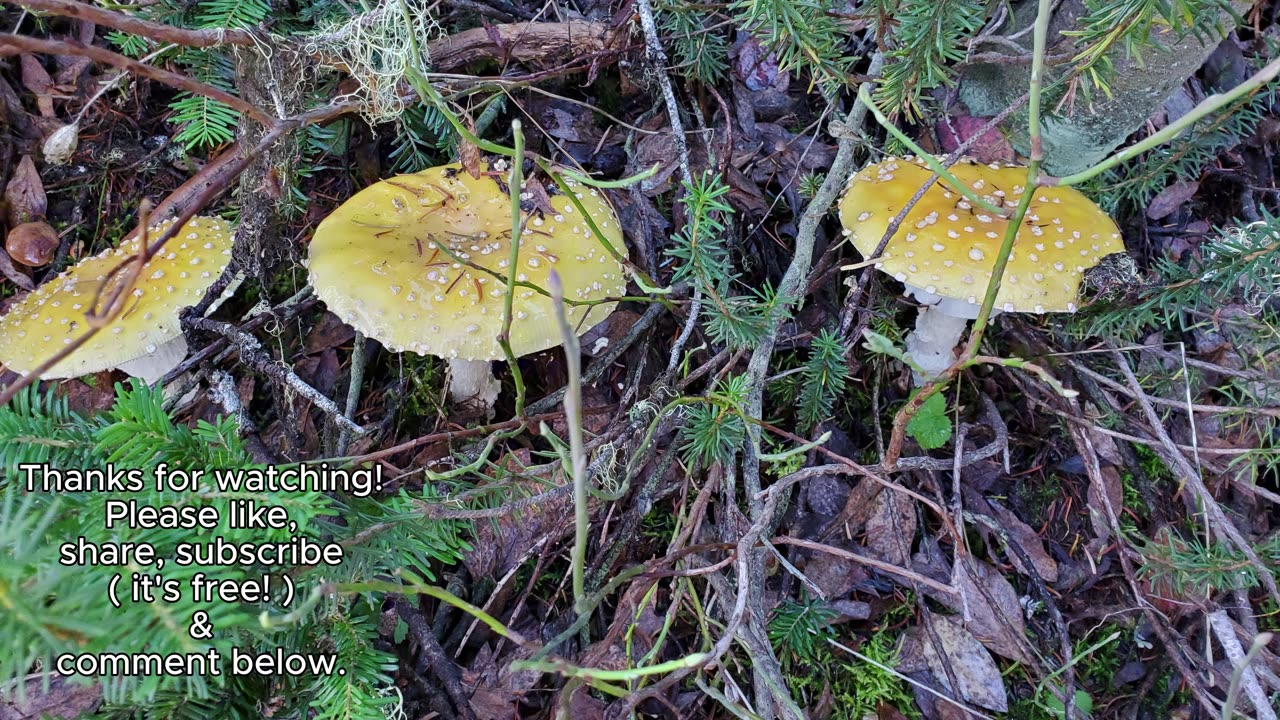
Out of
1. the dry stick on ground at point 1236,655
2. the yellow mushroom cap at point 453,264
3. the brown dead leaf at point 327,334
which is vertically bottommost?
the dry stick on ground at point 1236,655

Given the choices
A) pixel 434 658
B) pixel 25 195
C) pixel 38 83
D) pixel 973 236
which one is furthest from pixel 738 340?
pixel 38 83

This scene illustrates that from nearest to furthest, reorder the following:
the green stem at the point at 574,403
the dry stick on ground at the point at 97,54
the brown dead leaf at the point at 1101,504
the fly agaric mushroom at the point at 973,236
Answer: the green stem at the point at 574,403, the dry stick on ground at the point at 97,54, the fly agaric mushroom at the point at 973,236, the brown dead leaf at the point at 1101,504

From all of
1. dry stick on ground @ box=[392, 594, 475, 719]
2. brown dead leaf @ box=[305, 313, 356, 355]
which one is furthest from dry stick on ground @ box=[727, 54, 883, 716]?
brown dead leaf @ box=[305, 313, 356, 355]

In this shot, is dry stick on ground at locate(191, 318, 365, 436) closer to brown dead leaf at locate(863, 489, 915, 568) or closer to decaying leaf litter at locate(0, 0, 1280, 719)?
decaying leaf litter at locate(0, 0, 1280, 719)

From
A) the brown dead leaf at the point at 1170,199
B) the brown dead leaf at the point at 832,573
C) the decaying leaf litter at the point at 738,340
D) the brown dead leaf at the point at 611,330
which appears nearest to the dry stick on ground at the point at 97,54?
the decaying leaf litter at the point at 738,340

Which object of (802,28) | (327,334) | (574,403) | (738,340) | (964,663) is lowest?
(964,663)

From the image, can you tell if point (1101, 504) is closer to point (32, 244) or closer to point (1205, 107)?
point (1205, 107)

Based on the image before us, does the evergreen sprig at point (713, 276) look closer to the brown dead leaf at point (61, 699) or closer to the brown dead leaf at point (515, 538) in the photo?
the brown dead leaf at point (515, 538)
